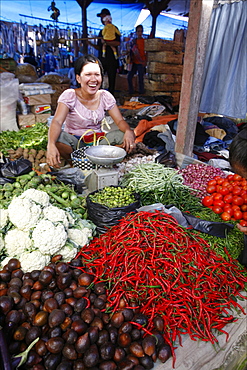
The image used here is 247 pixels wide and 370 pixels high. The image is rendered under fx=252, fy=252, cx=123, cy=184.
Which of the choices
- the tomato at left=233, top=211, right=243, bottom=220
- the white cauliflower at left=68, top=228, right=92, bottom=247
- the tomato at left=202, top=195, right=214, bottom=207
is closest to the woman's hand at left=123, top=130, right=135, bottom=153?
the tomato at left=202, top=195, right=214, bottom=207

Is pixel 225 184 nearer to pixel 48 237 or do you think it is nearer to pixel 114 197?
pixel 114 197

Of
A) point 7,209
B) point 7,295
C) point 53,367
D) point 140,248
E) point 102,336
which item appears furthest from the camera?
point 7,209

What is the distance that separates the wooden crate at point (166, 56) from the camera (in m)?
8.65

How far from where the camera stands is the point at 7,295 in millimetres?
1659

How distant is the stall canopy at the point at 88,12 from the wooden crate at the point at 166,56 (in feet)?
14.0

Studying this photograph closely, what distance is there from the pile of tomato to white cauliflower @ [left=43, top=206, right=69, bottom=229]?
66.5 inches

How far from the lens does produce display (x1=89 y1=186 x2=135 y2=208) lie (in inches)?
94.3

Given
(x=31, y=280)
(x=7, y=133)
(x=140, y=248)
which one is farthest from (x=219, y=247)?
(x=7, y=133)

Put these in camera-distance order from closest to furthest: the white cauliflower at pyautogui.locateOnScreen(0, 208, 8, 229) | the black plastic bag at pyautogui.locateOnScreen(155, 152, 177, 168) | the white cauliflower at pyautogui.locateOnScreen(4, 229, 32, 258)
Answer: the white cauliflower at pyautogui.locateOnScreen(4, 229, 32, 258) → the white cauliflower at pyautogui.locateOnScreen(0, 208, 8, 229) → the black plastic bag at pyautogui.locateOnScreen(155, 152, 177, 168)

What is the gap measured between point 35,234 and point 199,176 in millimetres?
2495

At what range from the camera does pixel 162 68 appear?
8789mm

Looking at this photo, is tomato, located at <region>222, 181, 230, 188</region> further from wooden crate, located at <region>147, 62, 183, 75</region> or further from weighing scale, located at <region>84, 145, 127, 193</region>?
wooden crate, located at <region>147, 62, 183, 75</region>

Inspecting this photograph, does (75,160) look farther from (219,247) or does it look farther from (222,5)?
(222,5)

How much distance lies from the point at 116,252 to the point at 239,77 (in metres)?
5.19
